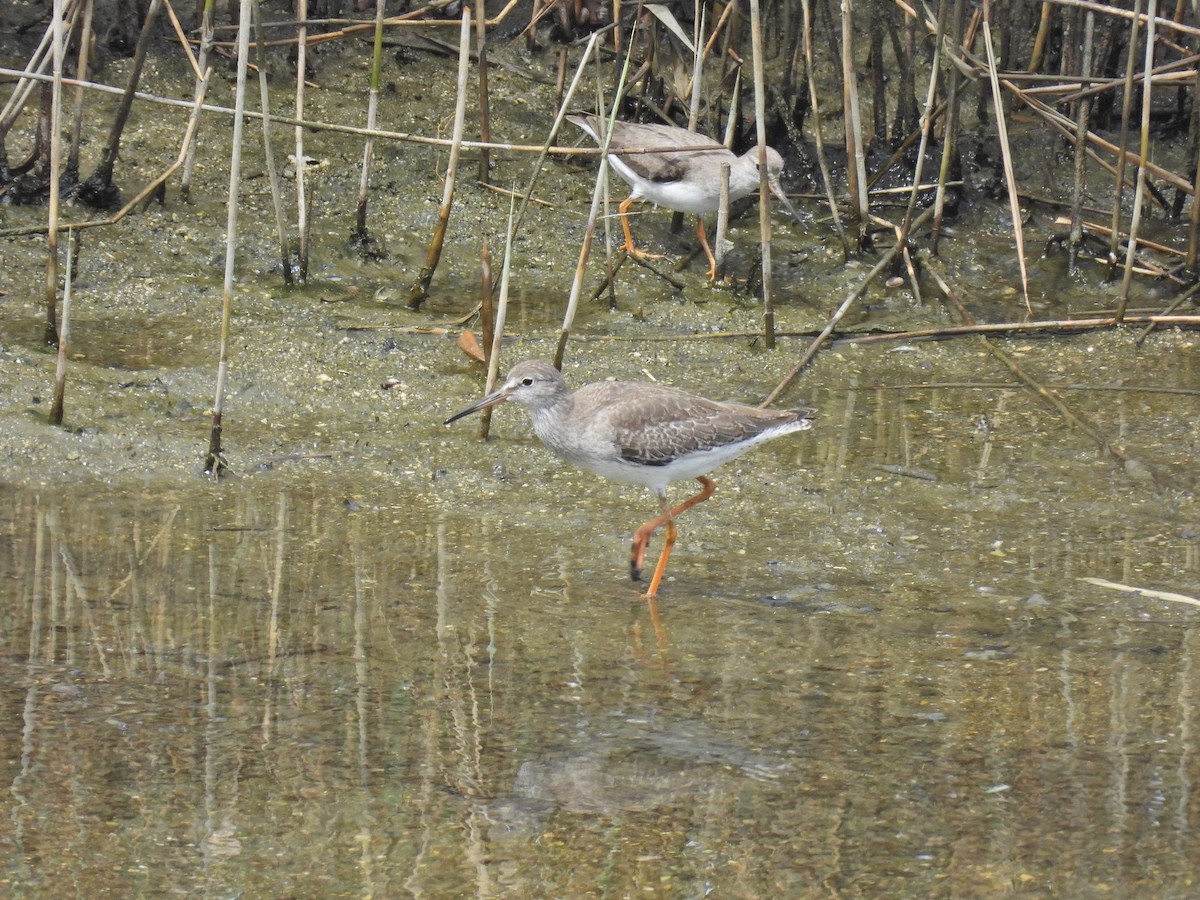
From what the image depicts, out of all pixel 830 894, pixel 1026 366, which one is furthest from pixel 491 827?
pixel 1026 366

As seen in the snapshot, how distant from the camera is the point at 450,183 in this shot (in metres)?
7.68

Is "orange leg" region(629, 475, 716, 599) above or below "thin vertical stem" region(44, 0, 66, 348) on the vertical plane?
below

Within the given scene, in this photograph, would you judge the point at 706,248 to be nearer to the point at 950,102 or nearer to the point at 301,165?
the point at 950,102

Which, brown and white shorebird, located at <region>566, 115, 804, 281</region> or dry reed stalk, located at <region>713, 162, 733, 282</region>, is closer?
dry reed stalk, located at <region>713, 162, 733, 282</region>

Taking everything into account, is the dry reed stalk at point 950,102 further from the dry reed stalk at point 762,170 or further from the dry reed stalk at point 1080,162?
the dry reed stalk at point 762,170

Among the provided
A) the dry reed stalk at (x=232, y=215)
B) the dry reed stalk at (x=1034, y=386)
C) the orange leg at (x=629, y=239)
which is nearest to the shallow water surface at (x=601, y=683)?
the dry reed stalk at (x=1034, y=386)

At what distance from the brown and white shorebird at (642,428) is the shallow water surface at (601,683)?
1.01 ft

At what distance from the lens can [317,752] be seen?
4273 millimetres

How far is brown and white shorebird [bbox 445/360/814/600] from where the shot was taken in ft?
19.8

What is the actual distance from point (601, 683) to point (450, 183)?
355 centimetres

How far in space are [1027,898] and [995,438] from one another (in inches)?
159

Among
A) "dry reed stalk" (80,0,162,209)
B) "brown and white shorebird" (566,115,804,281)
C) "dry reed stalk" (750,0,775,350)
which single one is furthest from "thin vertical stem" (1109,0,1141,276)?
"dry reed stalk" (80,0,162,209)

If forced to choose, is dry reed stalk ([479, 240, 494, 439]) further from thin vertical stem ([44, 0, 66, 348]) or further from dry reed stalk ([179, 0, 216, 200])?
thin vertical stem ([44, 0, 66, 348])

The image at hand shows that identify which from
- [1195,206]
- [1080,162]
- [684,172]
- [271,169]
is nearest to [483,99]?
[684,172]
